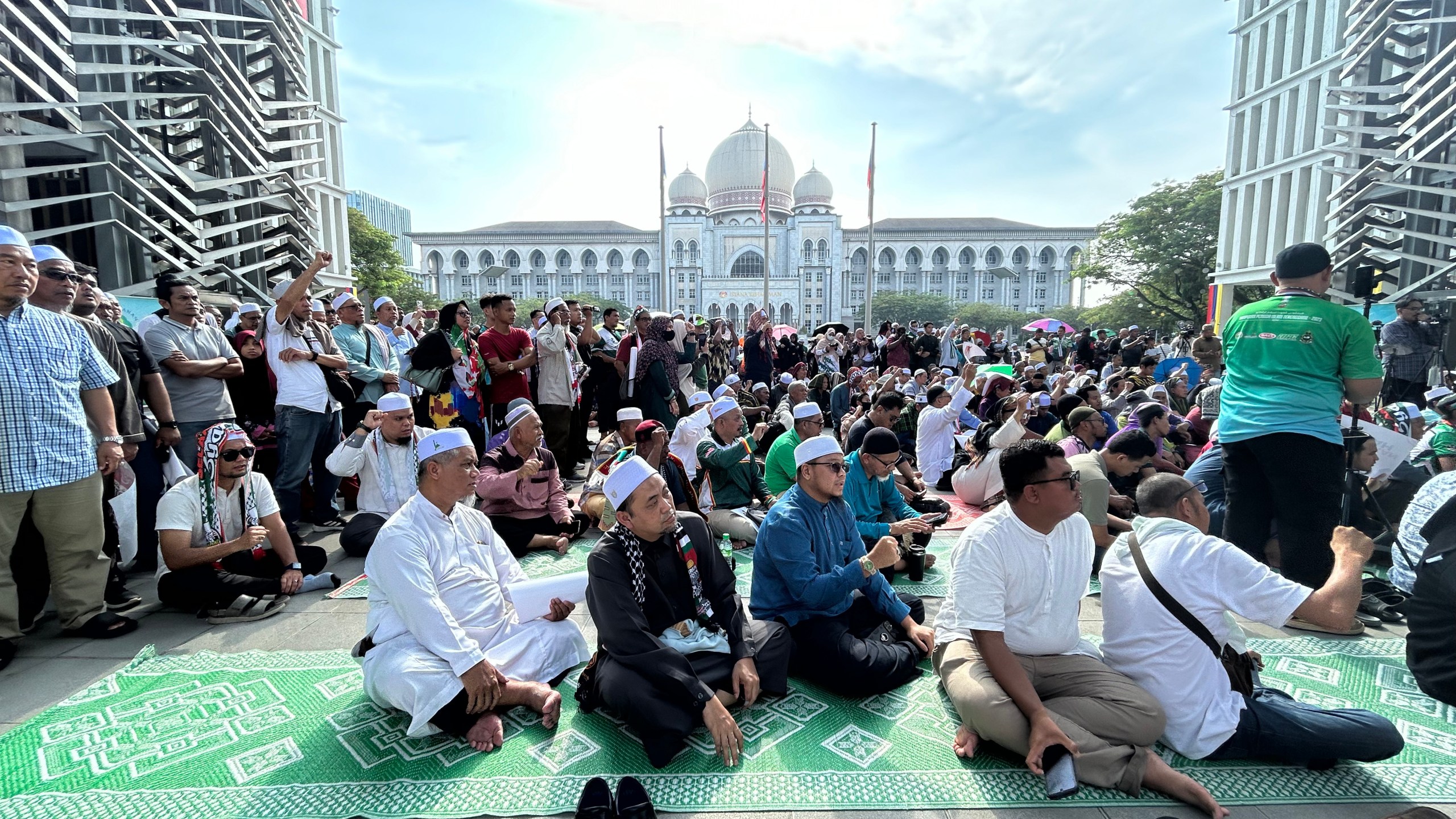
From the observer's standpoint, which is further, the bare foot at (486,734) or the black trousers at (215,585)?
the black trousers at (215,585)

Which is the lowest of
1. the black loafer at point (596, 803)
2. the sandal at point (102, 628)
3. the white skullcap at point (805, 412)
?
the sandal at point (102, 628)

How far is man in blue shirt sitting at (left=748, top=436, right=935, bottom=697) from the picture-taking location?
2.86m

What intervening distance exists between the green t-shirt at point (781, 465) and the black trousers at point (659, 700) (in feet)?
8.81

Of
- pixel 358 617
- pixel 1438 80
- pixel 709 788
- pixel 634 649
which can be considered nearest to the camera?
pixel 709 788

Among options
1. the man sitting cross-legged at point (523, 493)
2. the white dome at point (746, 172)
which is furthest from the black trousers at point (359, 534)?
the white dome at point (746, 172)

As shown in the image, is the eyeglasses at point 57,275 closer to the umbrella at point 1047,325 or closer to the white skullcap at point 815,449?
the white skullcap at point 815,449

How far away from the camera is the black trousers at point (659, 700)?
2400mm

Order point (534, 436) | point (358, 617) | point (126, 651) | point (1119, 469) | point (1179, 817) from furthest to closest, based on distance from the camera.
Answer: point (534, 436)
point (1119, 469)
point (358, 617)
point (126, 651)
point (1179, 817)

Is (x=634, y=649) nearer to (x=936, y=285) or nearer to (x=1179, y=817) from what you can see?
(x=1179, y=817)

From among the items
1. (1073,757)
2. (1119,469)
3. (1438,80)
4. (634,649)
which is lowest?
(1073,757)

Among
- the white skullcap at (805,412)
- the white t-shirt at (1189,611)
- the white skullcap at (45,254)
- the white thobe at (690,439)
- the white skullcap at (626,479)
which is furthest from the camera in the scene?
the white thobe at (690,439)

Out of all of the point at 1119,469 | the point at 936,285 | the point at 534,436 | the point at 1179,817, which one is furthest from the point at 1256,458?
the point at 936,285

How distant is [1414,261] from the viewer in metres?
14.3

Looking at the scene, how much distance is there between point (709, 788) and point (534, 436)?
316 cm
